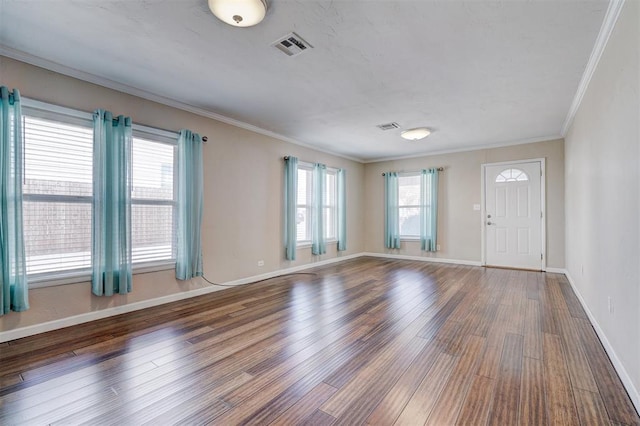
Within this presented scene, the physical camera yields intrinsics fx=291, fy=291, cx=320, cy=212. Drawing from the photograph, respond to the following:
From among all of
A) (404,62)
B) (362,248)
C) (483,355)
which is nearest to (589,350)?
(483,355)

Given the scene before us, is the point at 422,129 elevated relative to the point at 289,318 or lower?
elevated

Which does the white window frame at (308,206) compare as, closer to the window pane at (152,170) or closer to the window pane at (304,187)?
the window pane at (304,187)

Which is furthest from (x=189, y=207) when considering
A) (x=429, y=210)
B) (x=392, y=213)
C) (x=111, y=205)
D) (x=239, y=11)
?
(x=429, y=210)

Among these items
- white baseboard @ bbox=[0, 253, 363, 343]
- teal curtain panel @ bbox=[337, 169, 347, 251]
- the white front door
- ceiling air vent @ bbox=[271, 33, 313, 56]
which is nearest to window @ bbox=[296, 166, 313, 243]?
teal curtain panel @ bbox=[337, 169, 347, 251]

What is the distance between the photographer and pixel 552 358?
218 centimetres

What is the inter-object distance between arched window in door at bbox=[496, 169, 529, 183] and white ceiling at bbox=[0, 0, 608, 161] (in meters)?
1.63

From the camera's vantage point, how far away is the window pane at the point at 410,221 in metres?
6.95

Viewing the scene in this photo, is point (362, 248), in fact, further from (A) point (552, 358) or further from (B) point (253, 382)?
(B) point (253, 382)

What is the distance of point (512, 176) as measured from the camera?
581 cm

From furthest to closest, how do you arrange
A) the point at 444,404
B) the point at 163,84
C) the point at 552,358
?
the point at 163,84 → the point at 552,358 → the point at 444,404

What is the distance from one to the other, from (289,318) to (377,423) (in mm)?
1654

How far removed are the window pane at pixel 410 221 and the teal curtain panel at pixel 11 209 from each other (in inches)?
257

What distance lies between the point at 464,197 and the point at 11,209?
6917 millimetres

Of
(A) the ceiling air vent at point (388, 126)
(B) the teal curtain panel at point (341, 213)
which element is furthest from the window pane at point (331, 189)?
(A) the ceiling air vent at point (388, 126)
